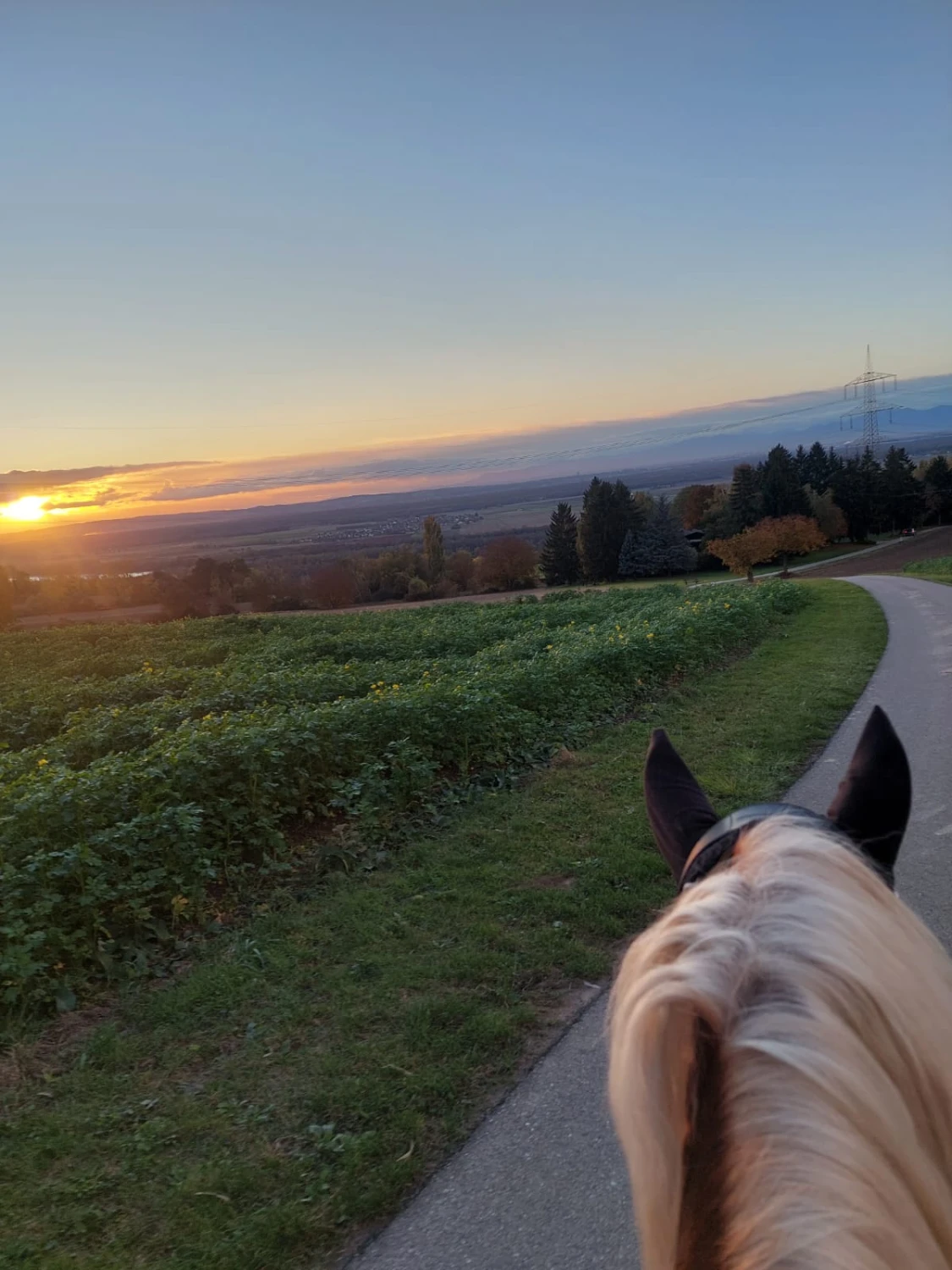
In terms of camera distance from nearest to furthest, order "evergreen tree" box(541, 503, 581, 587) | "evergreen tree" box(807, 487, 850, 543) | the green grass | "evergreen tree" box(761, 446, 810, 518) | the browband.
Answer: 1. the browband
2. the green grass
3. "evergreen tree" box(761, 446, 810, 518)
4. "evergreen tree" box(807, 487, 850, 543)
5. "evergreen tree" box(541, 503, 581, 587)

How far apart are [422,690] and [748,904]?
6.94 metres

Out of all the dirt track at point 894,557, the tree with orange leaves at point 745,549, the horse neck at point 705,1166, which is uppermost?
the horse neck at point 705,1166

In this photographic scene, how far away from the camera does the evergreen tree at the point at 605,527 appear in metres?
66.0

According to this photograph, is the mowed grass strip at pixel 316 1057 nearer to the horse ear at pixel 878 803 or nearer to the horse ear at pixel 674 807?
the horse ear at pixel 674 807

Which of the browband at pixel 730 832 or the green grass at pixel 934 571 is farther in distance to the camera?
the green grass at pixel 934 571

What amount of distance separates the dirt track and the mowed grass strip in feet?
146

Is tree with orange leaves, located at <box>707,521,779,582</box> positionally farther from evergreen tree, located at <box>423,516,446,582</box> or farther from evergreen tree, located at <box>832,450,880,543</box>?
evergreen tree, located at <box>832,450,880,543</box>

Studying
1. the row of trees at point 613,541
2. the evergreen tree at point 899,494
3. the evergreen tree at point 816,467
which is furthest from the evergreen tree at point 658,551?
the evergreen tree at point 899,494

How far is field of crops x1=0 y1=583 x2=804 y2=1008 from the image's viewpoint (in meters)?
4.23

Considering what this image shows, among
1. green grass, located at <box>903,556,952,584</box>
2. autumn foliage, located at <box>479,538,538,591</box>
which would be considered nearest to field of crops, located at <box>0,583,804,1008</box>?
green grass, located at <box>903,556,952,584</box>

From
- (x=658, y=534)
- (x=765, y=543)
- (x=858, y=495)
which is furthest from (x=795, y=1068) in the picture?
(x=858, y=495)

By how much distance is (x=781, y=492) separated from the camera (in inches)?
2425

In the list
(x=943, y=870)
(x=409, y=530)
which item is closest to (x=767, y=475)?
(x=409, y=530)

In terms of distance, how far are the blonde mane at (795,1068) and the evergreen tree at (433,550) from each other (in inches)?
2363
